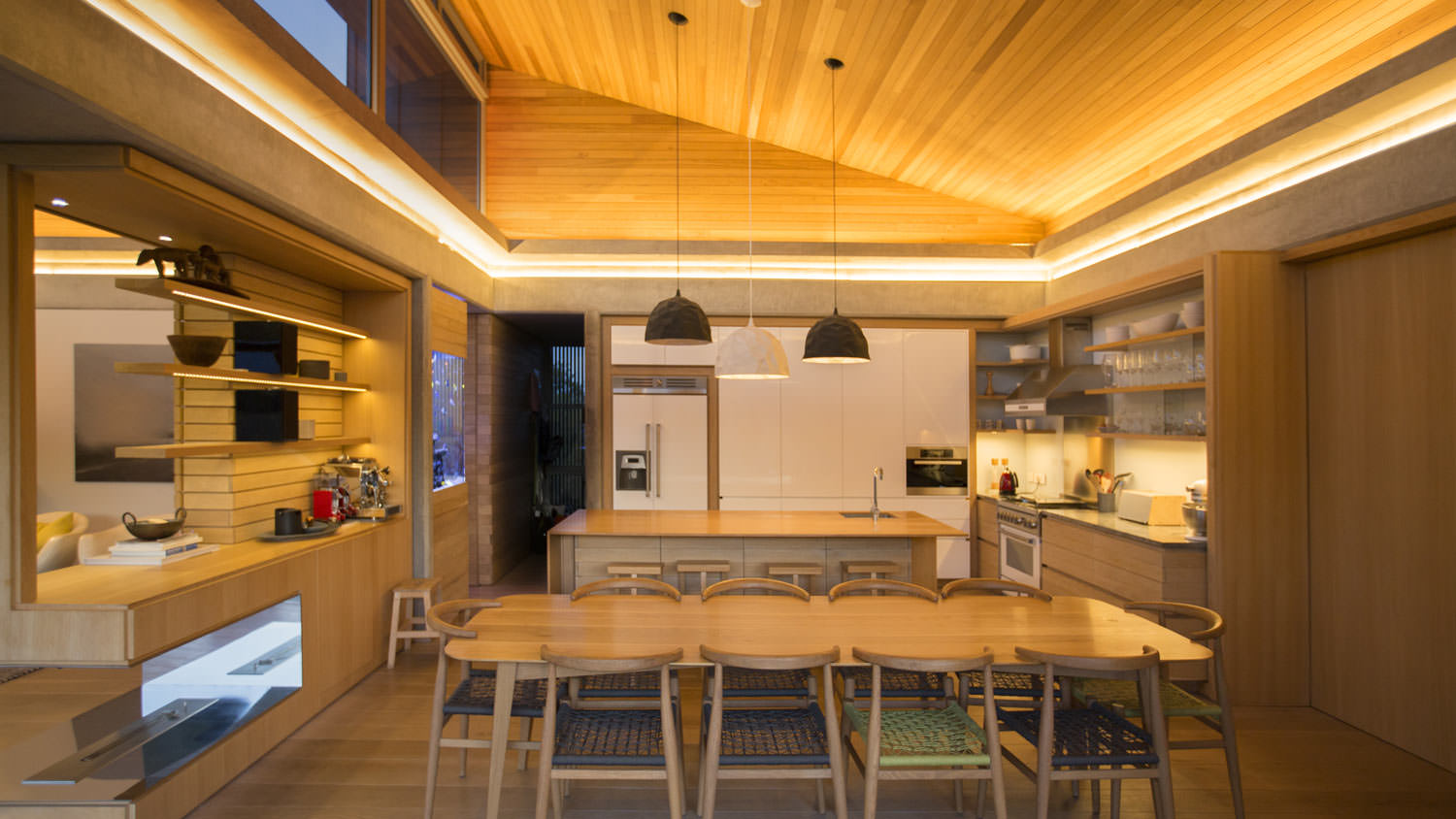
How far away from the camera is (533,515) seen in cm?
800

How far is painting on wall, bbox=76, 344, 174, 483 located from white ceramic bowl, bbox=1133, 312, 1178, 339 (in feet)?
20.8

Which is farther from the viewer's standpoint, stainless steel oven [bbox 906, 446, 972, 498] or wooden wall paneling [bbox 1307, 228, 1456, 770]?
stainless steel oven [bbox 906, 446, 972, 498]

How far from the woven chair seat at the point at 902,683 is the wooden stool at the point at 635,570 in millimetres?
1625

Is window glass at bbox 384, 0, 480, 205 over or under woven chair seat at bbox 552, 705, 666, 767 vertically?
over

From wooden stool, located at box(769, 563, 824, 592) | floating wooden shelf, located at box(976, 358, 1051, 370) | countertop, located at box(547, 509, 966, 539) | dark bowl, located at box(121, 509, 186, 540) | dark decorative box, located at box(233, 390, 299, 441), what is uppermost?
floating wooden shelf, located at box(976, 358, 1051, 370)

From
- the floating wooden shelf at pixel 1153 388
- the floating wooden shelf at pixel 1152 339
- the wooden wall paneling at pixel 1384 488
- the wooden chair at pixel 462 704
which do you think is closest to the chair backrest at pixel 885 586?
the wooden chair at pixel 462 704

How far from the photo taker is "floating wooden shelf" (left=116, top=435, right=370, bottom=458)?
2.91 meters

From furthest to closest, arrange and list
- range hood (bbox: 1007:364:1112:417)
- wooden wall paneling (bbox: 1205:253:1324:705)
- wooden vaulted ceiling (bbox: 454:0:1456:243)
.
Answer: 1. range hood (bbox: 1007:364:1112:417)
2. wooden wall paneling (bbox: 1205:253:1324:705)
3. wooden vaulted ceiling (bbox: 454:0:1456:243)

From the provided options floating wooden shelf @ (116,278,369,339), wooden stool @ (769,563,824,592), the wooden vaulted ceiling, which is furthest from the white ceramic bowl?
floating wooden shelf @ (116,278,369,339)

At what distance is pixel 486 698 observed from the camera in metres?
2.66

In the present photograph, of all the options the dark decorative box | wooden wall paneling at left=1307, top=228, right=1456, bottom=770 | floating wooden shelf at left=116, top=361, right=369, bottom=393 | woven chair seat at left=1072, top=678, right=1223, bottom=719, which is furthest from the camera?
the dark decorative box

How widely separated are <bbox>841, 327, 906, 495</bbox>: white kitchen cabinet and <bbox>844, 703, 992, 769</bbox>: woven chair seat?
3657mm

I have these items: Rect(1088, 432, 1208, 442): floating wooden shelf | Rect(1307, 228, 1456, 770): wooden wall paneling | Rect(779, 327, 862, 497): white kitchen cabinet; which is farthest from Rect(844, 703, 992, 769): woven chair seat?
Rect(779, 327, 862, 497): white kitchen cabinet

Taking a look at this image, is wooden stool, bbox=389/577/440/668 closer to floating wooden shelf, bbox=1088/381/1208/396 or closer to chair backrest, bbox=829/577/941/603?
chair backrest, bbox=829/577/941/603
